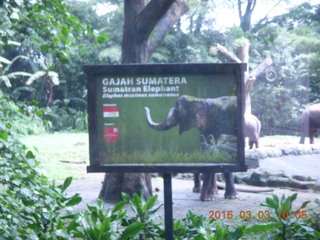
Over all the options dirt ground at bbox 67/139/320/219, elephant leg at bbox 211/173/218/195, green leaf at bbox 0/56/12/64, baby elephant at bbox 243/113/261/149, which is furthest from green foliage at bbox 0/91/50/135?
elephant leg at bbox 211/173/218/195

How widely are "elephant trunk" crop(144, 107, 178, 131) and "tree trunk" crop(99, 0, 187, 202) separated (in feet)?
4.77

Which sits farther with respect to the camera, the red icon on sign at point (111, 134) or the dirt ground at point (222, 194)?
the dirt ground at point (222, 194)

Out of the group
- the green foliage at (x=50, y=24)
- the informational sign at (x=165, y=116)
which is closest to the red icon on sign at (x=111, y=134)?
the informational sign at (x=165, y=116)

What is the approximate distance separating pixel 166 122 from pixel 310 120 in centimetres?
103

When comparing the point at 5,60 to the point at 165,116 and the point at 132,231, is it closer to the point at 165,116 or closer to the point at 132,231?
the point at 165,116

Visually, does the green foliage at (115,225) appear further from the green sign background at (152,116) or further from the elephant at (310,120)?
the elephant at (310,120)

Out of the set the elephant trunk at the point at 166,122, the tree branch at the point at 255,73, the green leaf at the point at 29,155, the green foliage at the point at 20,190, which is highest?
the tree branch at the point at 255,73

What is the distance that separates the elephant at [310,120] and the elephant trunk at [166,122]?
96cm

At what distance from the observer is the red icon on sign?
7.33 feet

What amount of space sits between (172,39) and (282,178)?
3.89 ft

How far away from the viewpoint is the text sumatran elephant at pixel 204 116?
2219 mm

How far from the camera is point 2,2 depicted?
2381mm

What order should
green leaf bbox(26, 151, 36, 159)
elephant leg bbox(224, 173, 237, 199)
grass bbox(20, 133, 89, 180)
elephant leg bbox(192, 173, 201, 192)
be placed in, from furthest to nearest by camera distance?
elephant leg bbox(192, 173, 201, 192), elephant leg bbox(224, 173, 237, 199), grass bbox(20, 133, 89, 180), green leaf bbox(26, 151, 36, 159)

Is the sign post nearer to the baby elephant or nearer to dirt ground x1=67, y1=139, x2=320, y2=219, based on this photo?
the baby elephant
